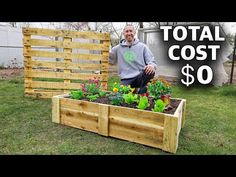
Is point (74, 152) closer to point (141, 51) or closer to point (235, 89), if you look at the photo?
point (141, 51)

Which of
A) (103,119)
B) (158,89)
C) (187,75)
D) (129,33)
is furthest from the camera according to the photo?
(187,75)

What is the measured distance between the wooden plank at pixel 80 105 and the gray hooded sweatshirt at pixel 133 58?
99cm

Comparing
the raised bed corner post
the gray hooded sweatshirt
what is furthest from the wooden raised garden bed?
the raised bed corner post

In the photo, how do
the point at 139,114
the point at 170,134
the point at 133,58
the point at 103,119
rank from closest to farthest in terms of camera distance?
the point at 170,134
the point at 139,114
the point at 103,119
the point at 133,58

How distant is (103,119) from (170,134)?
0.82 m

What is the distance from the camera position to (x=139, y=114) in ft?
8.20

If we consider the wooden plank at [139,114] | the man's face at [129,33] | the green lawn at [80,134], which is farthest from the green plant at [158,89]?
the man's face at [129,33]

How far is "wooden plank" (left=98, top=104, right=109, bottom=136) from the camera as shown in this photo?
8.89ft

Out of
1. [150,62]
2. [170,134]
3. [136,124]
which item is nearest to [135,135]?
[136,124]

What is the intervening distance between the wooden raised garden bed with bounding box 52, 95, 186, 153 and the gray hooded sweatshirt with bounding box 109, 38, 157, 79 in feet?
2.92

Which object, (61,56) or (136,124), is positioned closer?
(136,124)

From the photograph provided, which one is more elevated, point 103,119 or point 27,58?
point 27,58

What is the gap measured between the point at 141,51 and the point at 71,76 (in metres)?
1.68

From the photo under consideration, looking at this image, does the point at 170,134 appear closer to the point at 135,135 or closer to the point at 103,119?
the point at 135,135
